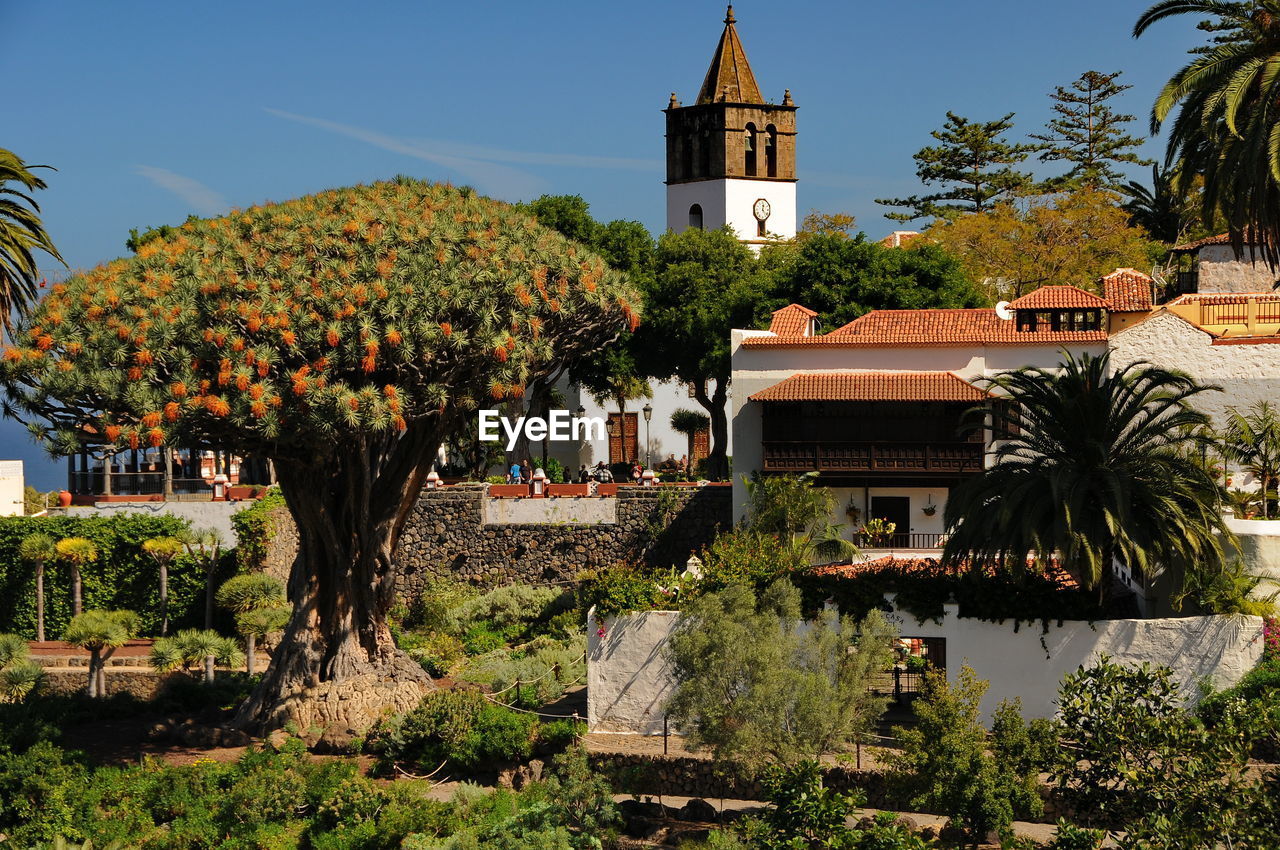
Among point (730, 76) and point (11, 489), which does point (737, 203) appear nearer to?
point (730, 76)

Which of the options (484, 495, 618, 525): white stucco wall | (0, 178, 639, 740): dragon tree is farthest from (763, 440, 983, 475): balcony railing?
(0, 178, 639, 740): dragon tree

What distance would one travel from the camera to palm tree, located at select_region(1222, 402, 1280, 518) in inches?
1128

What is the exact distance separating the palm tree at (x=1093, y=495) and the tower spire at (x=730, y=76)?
150ft

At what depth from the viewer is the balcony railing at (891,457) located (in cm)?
3525

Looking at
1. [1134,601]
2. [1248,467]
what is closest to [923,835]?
[1134,601]

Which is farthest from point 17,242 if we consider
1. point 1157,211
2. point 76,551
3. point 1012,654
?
point 1157,211

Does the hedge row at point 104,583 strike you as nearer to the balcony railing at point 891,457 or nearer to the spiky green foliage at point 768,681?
the balcony railing at point 891,457

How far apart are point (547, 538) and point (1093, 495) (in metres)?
Answer: 18.7

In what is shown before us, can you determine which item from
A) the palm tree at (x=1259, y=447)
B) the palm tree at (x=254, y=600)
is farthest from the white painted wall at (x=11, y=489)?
the palm tree at (x=1259, y=447)

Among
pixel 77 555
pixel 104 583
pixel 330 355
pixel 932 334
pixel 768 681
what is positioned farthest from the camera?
pixel 104 583

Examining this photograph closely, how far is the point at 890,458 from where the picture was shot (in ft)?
116

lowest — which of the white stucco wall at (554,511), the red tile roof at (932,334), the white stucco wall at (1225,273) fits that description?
the white stucco wall at (554,511)

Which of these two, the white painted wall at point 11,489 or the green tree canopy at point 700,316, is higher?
the green tree canopy at point 700,316

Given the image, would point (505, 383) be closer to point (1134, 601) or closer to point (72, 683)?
point (1134, 601)
